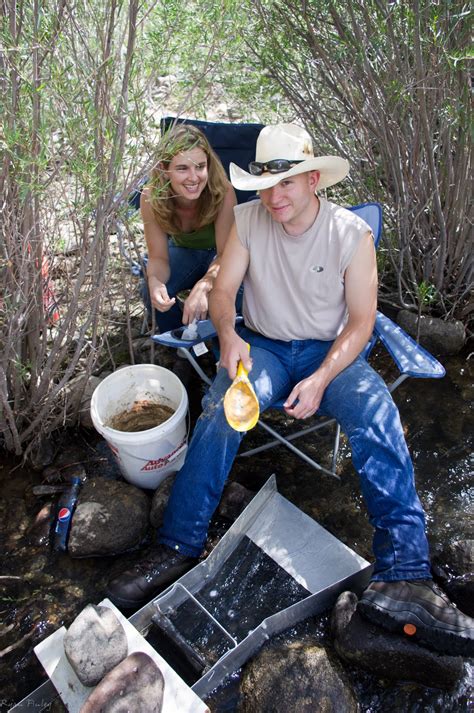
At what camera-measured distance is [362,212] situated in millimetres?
2877

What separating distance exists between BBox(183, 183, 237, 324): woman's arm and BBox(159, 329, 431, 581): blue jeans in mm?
350

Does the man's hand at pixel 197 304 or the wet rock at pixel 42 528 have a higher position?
the man's hand at pixel 197 304

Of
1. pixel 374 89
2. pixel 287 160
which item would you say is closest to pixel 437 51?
pixel 374 89

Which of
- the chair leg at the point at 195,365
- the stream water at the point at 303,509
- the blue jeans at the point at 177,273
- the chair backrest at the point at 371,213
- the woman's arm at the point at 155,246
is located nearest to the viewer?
the stream water at the point at 303,509

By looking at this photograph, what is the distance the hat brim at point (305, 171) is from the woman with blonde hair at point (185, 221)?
331 mm

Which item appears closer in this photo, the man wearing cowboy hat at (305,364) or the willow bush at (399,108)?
the man wearing cowboy hat at (305,364)

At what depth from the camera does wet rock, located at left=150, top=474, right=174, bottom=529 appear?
2625mm

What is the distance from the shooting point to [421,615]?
78.8 inches

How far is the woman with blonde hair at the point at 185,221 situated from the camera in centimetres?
279

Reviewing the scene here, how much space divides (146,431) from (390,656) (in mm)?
1279

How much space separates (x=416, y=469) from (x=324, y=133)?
2015 millimetres

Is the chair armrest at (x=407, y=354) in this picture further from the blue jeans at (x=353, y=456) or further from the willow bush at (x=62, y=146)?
the willow bush at (x=62, y=146)

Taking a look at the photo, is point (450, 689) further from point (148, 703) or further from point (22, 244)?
point (22, 244)

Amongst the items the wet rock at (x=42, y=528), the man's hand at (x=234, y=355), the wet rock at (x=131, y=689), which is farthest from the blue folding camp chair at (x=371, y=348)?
the wet rock at (x=131, y=689)
